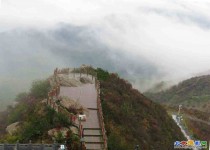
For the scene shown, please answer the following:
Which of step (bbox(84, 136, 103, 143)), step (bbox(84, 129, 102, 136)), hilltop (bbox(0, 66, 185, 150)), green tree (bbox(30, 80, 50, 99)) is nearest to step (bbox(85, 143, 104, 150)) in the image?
step (bbox(84, 136, 103, 143))

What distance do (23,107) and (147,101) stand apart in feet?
76.3

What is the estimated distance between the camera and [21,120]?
5450 cm

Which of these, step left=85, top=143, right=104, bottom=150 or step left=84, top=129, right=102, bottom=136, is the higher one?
step left=84, top=129, right=102, bottom=136

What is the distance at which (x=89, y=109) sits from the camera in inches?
2283

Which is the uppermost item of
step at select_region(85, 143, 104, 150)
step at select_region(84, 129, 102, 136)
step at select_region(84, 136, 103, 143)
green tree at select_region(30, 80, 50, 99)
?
green tree at select_region(30, 80, 50, 99)

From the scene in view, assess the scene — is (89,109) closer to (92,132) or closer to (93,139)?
(92,132)

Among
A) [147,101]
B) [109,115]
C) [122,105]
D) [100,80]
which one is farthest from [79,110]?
[147,101]

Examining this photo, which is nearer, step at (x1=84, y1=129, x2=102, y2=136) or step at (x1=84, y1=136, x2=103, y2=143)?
step at (x1=84, y1=136, x2=103, y2=143)

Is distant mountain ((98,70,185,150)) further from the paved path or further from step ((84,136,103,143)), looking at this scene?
the paved path

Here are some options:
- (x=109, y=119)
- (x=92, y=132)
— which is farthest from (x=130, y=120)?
(x=92, y=132)

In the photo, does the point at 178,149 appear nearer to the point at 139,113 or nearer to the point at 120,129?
the point at 139,113

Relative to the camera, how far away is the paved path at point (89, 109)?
165ft

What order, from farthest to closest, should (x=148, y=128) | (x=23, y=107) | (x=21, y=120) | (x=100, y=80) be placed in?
(x=100, y=80), (x=148, y=128), (x=23, y=107), (x=21, y=120)

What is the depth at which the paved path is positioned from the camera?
5022 cm
